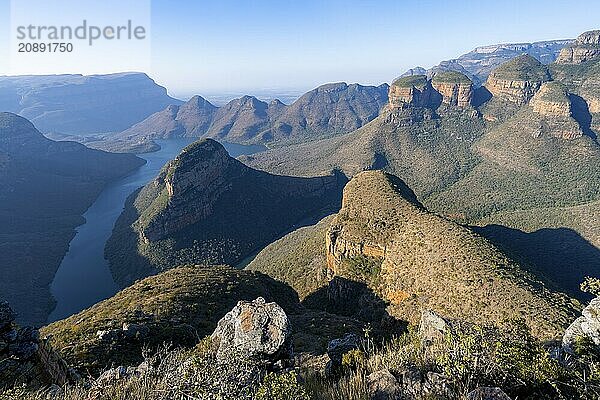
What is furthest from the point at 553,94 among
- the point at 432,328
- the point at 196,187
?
the point at 432,328

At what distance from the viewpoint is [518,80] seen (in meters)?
137

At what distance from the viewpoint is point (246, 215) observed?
95438mm

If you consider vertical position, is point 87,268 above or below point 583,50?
below

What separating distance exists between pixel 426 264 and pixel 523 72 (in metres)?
143

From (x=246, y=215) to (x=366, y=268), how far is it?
59.3m

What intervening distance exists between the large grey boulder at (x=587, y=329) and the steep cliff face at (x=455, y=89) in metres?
156

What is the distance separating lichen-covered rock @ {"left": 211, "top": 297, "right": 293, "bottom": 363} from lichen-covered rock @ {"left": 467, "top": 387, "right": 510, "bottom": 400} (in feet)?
14.9

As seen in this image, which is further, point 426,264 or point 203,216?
point 203,216

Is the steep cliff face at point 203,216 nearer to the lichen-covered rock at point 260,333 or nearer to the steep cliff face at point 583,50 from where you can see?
the lichen-covered rock at point 260,333

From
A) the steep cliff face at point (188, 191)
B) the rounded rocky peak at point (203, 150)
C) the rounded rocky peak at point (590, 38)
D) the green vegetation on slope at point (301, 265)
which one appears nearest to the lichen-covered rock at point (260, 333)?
the green vegetation on slope at point (301, 265)

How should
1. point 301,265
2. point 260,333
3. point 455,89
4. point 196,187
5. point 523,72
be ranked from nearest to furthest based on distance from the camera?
point 260,333
point 301,265
point 196,187
point 523,72
point 455,89

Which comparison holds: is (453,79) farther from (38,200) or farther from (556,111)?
(38,200)

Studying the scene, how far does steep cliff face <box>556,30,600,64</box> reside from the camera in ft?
473

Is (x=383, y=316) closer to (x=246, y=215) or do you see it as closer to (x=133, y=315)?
(x=133, y=315)
